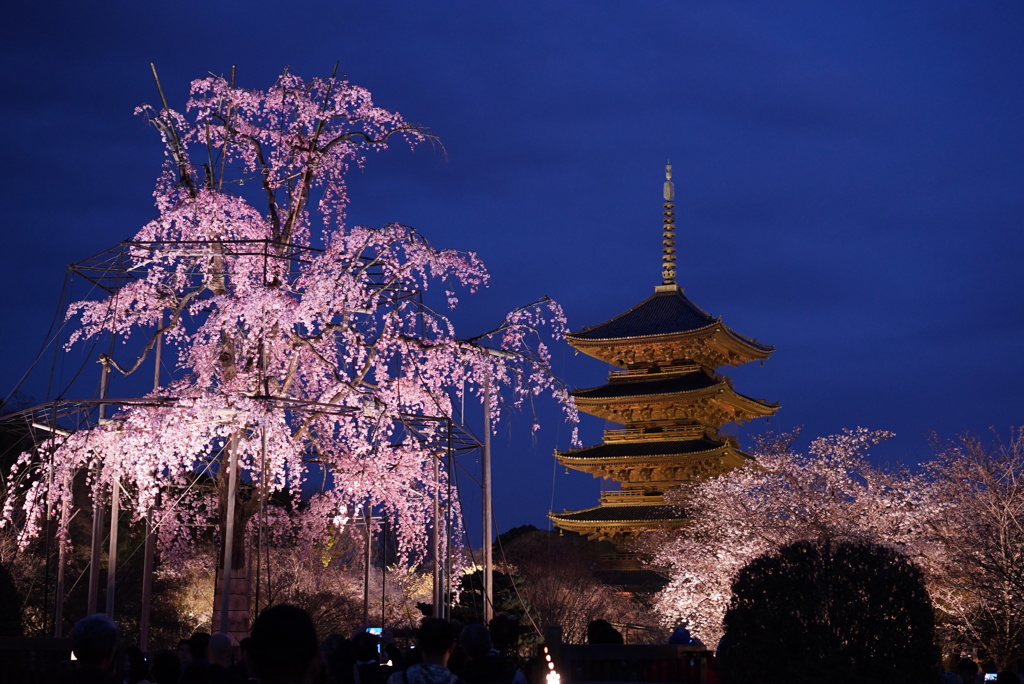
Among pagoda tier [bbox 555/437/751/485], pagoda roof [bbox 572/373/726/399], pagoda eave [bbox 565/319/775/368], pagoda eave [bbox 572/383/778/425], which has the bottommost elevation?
pagoda tier [bbox 555/437/751/485]

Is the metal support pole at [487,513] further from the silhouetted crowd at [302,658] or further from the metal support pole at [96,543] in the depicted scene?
the silhouetted crowd at [302,658]

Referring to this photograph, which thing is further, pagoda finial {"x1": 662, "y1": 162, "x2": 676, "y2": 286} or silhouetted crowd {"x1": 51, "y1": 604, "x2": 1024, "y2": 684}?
pagoda finial {"x1": 662, "y1": 162, "x2": 676, "y2": 286}

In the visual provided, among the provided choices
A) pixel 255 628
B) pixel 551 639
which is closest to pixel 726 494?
pixel 551 639

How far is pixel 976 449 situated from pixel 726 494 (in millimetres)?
7384

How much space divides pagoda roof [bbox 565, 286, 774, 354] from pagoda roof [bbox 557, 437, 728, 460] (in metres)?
4.48

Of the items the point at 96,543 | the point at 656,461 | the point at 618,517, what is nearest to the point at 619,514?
the point at 618,517

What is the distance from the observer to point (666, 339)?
4556 cm

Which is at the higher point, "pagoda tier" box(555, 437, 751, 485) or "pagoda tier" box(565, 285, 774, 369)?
"pagoda tier" box(565, 285, 774, 369)

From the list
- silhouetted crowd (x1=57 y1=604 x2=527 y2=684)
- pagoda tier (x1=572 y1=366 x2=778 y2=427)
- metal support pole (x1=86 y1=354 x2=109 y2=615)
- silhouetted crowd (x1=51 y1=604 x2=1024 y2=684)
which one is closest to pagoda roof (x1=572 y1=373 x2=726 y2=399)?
pagoda tier (x1=572 y1=366 x2=778 y2=427)

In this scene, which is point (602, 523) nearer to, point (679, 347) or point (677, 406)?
point (677, 406)

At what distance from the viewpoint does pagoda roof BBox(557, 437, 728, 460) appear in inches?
1687

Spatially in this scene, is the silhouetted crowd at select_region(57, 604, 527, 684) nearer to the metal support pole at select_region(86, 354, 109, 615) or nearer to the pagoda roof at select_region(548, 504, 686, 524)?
the metal support pole at select_region(86, 354, 109, 615)

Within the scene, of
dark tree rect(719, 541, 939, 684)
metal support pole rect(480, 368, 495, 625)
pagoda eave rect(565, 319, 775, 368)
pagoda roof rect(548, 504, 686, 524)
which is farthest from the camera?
pagoda eave rect(565, 319, 775, 368)

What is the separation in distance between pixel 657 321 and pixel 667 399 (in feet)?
13.4
